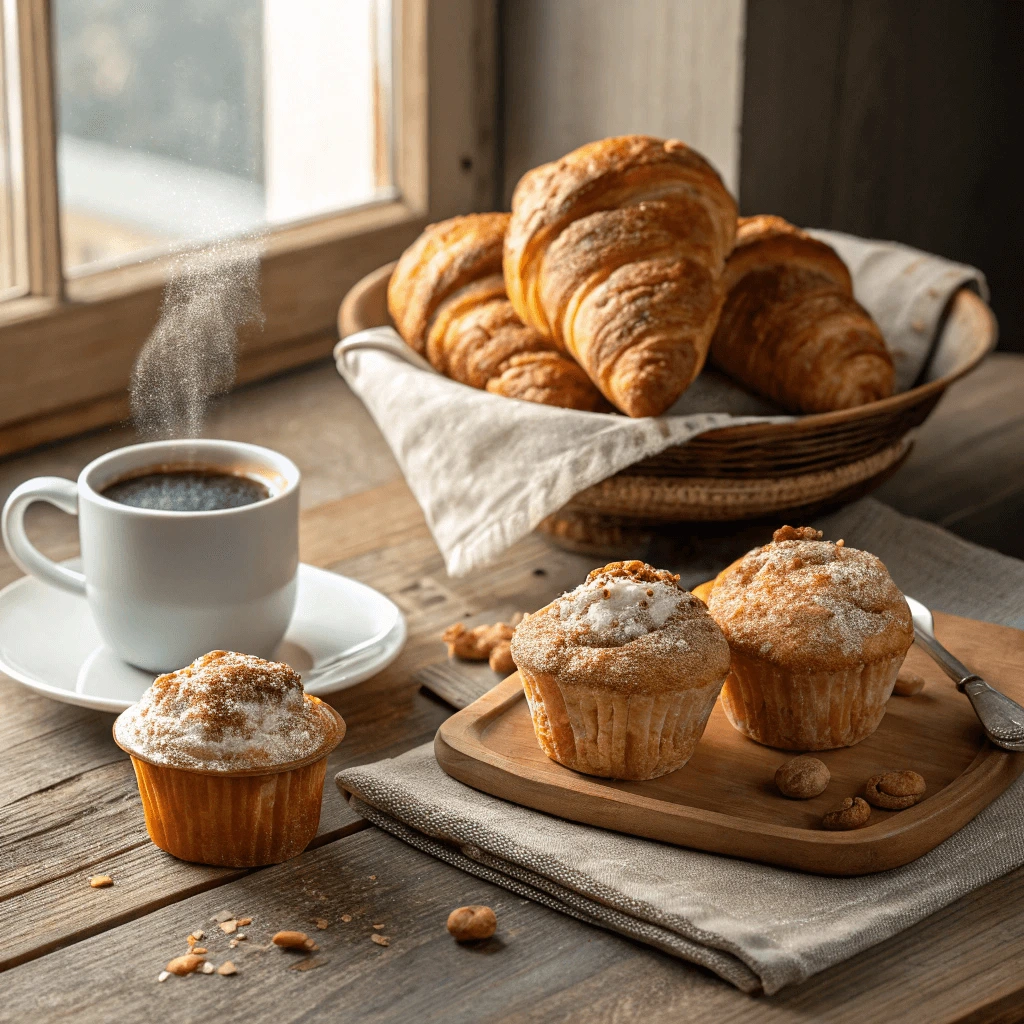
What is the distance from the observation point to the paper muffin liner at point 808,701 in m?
0.99

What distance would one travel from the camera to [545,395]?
4.44 ft

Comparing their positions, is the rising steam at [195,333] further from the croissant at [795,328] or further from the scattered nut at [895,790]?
the scattered nut at [895,790]

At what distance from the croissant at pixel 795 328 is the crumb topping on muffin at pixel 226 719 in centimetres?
63

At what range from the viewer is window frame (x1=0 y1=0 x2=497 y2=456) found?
62.4 inches

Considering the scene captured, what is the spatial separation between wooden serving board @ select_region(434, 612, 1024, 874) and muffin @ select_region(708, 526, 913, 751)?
23 mm

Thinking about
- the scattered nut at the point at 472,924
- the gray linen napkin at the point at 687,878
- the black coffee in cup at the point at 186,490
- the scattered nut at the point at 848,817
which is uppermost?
the black coffee in cup at the point at 186,490

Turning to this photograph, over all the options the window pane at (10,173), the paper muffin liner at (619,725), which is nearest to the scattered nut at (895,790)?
the paper muffin liner at (619,725)

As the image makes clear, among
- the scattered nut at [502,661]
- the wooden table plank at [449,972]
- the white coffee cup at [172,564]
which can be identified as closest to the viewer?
the wooden table plank at [449,972]

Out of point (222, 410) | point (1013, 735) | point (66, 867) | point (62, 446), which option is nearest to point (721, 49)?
point (222, 410)

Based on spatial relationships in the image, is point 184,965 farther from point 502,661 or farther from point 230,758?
point 502,661

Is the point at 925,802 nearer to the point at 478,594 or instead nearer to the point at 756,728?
the point at 756,728

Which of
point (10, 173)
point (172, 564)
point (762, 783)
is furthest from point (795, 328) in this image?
point (10, 173)

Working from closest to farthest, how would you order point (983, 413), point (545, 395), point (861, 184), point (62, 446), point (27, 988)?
1. point (27, 988)
2. point (545, 395)
3. point (62, 446)
4. point (983, 413)
5. point (861, 184)

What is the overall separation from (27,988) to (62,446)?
967 millimetres
